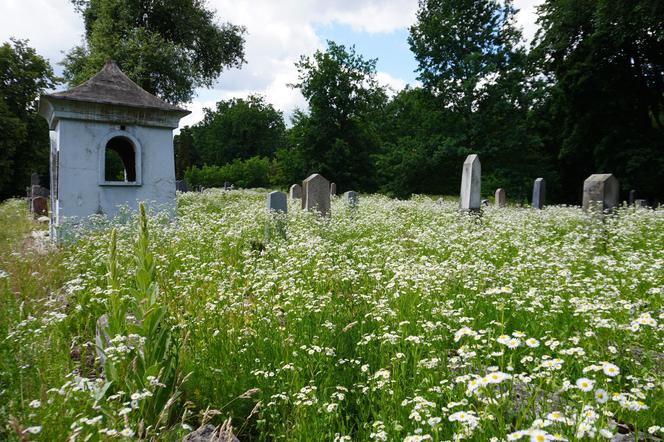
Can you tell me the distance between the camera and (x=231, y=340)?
385 cm

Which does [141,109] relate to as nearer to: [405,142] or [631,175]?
[405,142]

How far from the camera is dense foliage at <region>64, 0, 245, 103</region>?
1053 inches

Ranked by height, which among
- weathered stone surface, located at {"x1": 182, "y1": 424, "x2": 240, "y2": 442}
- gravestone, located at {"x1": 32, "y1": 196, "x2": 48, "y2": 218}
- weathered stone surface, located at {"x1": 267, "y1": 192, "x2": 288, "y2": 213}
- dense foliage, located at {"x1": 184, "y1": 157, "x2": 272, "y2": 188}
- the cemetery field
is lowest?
weathered stone surface, located at {"x1": 182, "y1": 424, "x2": 240, "y2": 442}

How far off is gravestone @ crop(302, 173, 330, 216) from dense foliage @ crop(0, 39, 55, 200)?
29.3 m

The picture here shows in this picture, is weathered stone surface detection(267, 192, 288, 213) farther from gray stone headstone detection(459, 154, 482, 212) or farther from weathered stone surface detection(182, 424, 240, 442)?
weathered stone surface detection(182, 424, 240, 442)

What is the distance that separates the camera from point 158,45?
2769 cm

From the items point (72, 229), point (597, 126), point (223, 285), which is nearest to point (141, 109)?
point (72, 229)

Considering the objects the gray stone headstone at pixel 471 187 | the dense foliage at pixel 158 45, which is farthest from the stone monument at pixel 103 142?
the dense foliage at pixel 158 45

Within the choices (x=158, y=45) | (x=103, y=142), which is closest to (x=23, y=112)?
(x=158, y=45)

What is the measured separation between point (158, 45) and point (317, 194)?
22053 mm

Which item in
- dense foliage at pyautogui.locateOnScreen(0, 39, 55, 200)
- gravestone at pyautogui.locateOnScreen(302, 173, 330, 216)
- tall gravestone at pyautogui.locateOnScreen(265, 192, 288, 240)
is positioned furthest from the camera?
dense foliage at pyautogui.locateOnScreen(0, 39, 55, 200)

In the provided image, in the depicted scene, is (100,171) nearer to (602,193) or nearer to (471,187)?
(471,187)

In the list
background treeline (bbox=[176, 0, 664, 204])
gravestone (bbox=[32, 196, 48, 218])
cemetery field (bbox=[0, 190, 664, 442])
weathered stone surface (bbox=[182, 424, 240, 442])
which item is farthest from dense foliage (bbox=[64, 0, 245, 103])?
weathered stone surface (bbox=[182, 424, 240, 442])

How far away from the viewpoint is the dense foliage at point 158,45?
26734mm
